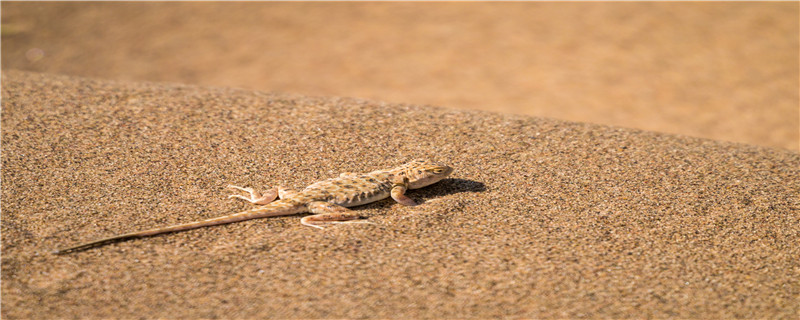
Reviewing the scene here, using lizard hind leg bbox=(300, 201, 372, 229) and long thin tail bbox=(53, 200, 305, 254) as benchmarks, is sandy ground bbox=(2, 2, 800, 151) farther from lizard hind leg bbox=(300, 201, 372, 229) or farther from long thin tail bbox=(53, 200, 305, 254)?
long thin tail bbox=(53, 200, 305, 254)

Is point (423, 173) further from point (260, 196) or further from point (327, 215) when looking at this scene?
point (260, 196)

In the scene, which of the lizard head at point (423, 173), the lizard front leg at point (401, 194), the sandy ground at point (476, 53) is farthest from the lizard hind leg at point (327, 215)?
the sandy ground at point (476, 53)

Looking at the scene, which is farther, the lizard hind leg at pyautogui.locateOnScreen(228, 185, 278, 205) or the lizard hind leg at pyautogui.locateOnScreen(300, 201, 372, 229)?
the lizard hind leg at pyautogui.locateOnScreen(228, 185, 278, 205)

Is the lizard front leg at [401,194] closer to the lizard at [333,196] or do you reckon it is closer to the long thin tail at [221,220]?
the lizard at [333,196]

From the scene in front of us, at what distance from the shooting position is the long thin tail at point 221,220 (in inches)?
123

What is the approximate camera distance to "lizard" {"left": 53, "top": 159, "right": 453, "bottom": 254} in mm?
3340

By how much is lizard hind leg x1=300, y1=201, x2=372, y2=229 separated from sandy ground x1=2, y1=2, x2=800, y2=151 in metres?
5.36

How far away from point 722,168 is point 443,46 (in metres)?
6.74

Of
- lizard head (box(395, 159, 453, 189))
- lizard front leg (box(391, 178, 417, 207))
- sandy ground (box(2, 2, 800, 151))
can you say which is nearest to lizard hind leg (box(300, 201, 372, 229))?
lizard front leg (box(391, 178, 417, 207))

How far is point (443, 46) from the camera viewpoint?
35.4ft

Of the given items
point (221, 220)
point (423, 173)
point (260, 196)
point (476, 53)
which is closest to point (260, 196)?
point (260, 196)

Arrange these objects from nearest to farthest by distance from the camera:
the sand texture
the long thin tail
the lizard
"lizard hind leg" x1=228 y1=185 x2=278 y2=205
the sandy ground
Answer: the sand texture < the long thin tail < the lizard < "lizard hind leg" x1=228 y1=185 x2=278 y2=205 < the sandy ground

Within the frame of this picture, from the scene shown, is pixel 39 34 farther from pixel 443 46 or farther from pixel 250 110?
pixel 250 110

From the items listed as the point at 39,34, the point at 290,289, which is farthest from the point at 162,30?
the point at 290,289
